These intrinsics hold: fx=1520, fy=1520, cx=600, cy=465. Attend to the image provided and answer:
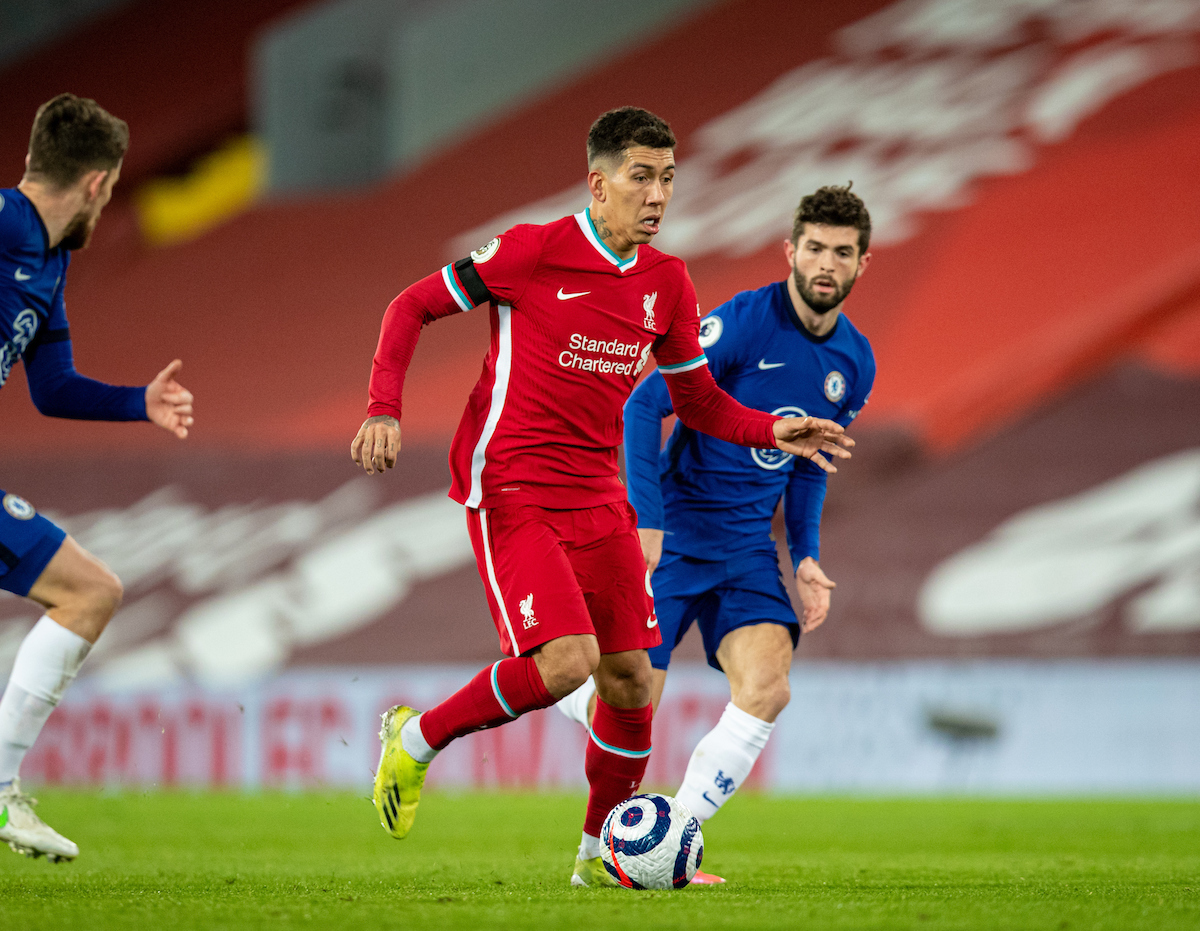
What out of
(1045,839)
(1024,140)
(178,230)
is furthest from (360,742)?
(178,230)

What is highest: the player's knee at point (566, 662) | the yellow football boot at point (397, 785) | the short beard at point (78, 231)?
the short beard at point (78, 231)

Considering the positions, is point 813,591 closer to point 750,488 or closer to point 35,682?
point 750,488

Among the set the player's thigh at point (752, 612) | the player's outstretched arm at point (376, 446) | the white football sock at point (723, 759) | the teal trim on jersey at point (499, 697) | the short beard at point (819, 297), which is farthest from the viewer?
the short beard at point (819, 297)

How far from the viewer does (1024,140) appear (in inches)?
650

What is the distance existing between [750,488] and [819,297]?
0.76 m

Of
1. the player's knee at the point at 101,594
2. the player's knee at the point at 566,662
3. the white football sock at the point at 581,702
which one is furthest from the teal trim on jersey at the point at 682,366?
the player's knee at the point at 101,594

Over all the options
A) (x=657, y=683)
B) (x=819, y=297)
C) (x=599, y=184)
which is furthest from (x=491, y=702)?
(x=819, y=297)

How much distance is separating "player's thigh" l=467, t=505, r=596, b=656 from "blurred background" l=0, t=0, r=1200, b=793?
4.40 m

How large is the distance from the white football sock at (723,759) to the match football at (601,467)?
2 cm

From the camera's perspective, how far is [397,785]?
475 centimetres

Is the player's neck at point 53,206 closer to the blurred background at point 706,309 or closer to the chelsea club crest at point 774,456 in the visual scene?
the chelsea club crest at point 774,456

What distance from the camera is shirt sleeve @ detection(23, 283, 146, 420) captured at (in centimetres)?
499

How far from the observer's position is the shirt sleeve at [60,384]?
4992 mm

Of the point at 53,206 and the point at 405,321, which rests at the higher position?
the point at 53,206
